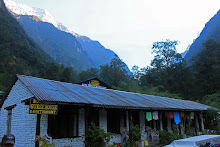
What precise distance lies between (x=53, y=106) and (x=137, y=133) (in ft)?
18.6

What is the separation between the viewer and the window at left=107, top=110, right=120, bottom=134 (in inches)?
483

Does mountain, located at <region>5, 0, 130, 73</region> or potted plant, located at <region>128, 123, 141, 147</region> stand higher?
mountain, located at <region>5, 0, 130, 73</region>

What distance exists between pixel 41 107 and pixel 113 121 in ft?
20.6

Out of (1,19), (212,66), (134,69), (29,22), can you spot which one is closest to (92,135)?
(212,66)

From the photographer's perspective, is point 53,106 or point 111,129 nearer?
point 53,106

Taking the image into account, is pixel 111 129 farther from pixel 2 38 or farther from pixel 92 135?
pixel 2 38

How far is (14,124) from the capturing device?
31.9 ft

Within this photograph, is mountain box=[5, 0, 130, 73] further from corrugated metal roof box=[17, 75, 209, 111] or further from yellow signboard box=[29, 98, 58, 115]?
yellow signboard box=[29, 98, 58, 115]

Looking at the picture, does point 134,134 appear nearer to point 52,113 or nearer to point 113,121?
point 113,121

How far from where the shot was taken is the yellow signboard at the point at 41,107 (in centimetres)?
709

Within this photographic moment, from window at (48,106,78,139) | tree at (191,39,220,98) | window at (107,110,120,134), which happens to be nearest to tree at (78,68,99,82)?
tree at (191,39,220,98)

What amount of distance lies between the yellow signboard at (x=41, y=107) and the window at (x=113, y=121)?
5342 mm

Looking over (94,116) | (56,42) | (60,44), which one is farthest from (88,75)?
(60,44)

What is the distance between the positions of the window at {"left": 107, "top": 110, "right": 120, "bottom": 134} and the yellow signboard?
534 cm
